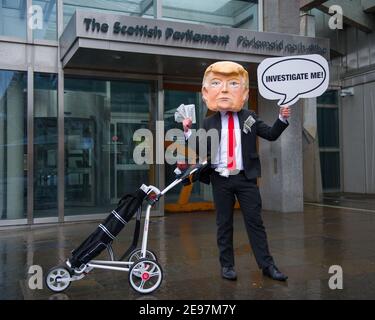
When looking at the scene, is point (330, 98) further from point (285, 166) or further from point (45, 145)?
point (45, 145)

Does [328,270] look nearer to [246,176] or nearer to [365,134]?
[246,176]

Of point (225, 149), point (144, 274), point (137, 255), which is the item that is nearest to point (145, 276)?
point (144, 274)

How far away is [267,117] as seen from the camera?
11773 millimetres

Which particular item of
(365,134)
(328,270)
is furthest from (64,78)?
(365,134)

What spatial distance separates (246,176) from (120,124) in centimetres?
579

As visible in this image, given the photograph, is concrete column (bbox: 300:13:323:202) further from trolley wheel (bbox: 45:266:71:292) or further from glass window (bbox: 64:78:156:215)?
trolley wheel (bbox: 45:266:71:292)

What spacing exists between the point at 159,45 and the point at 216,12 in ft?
8.66

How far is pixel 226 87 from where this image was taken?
17.6ft

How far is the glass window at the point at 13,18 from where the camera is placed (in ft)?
31.5

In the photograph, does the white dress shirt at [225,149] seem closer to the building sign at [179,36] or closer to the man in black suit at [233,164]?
the man in black suit at [233,164]

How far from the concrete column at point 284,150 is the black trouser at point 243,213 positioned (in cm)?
618

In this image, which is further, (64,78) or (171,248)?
(64,78)

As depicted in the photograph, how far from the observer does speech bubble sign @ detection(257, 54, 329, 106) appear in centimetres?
514

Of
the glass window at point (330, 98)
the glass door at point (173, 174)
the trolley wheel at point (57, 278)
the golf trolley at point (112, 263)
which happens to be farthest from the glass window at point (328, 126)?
the trolley wheel at point (57, 278)
